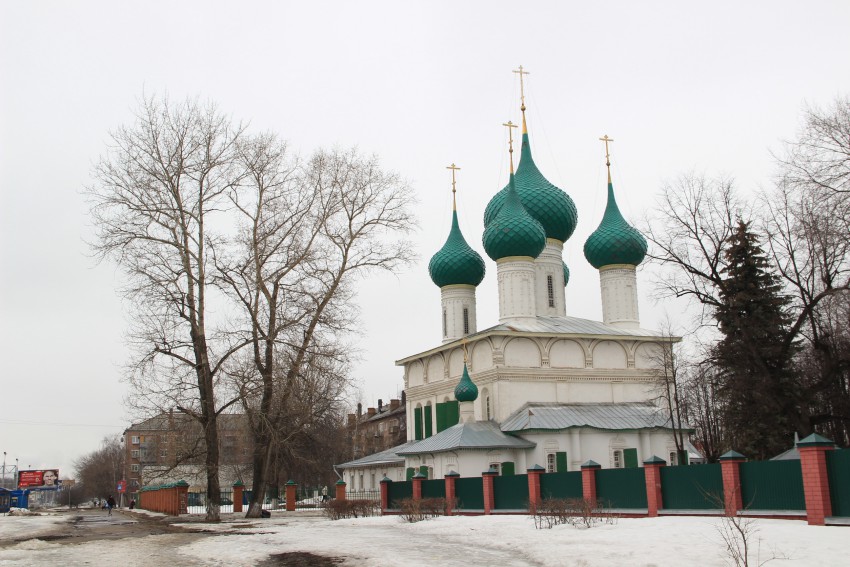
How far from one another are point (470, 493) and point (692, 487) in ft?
31.0

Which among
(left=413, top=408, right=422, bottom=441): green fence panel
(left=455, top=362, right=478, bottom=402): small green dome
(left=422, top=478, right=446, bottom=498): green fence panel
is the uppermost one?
(left=455, top=362, right=478, bottom=402): small green dome

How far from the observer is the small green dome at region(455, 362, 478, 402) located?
32531 mm

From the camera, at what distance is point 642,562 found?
1243 centimetres

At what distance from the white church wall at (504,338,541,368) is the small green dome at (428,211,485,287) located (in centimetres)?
592

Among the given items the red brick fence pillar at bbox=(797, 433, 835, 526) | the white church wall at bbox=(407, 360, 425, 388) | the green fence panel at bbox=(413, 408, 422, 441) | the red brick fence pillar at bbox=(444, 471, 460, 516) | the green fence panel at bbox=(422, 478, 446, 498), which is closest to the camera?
the red brick fence pillar at bbox=(797, 433, 835, 526)

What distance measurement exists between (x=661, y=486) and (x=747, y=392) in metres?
9.14

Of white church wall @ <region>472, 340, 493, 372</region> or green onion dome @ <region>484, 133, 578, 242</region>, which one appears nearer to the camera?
white church wall @ <region>472, 340, 493, 372</region>

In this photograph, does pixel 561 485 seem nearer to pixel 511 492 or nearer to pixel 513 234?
pixel 511 492

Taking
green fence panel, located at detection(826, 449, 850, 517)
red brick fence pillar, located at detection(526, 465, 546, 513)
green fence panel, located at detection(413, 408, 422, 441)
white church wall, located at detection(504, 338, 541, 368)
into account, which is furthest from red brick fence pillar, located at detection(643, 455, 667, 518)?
green fence panel, located at detection(413, 408, 422, 441)

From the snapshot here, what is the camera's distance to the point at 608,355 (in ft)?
117

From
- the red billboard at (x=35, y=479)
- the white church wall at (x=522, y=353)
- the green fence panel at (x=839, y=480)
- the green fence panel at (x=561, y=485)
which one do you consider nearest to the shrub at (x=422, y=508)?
the green fence panel at (x=561, y=485)

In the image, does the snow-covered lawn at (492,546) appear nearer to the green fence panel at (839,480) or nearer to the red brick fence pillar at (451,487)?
the green fence panel at (839,480)

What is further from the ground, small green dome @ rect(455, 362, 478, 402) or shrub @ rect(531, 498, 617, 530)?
small green dome @ rect(455, 362, 478, 402)

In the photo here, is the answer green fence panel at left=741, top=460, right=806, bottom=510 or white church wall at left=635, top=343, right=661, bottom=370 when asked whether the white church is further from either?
green fence panel at left=741, top=460, right=806, bottom=510
